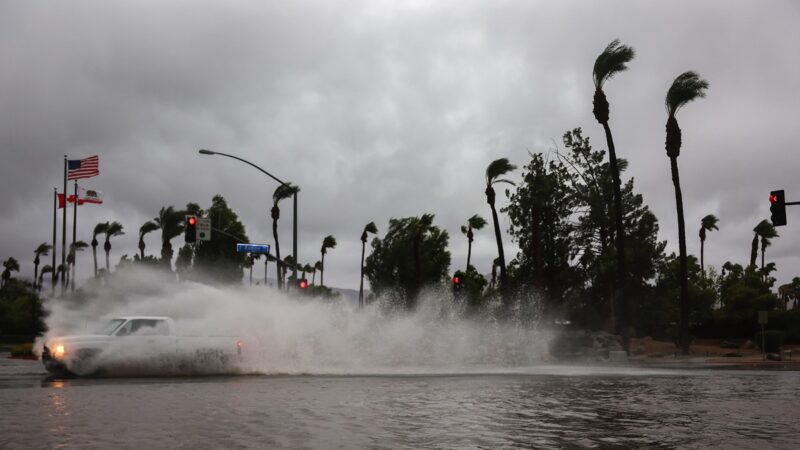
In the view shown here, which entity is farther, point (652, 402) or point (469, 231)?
point (469, 231)

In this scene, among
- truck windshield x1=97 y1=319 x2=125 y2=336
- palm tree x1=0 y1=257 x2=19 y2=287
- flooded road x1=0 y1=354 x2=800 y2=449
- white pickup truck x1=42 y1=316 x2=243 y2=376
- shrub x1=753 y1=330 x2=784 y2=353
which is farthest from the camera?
palm tree x1=0 y1=257 x2=19 y2=287

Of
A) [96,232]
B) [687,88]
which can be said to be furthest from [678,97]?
[96,232]

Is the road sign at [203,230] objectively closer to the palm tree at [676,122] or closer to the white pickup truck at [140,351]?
the white pickup truck at [140,351]

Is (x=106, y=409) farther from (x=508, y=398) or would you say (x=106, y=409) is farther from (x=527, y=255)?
(x=527, y=255)

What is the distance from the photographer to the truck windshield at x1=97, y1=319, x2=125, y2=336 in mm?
21875

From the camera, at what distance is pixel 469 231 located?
308 ft

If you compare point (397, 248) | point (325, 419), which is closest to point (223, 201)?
point (397, 248)

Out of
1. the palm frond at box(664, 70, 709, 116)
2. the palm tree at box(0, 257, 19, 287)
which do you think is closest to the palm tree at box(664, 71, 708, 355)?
the palm frond at box(664, 70, 709, 116)

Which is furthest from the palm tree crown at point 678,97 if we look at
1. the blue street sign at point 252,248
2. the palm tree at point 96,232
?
the palm tree at point 96,232

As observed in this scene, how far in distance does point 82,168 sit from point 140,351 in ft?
97.2

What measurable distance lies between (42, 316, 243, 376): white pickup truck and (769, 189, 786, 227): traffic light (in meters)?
18.6

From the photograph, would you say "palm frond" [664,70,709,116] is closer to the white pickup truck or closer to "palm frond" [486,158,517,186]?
"palm frond" [486,158,517,186]

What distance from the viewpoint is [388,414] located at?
13.3 m

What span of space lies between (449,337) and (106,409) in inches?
913
